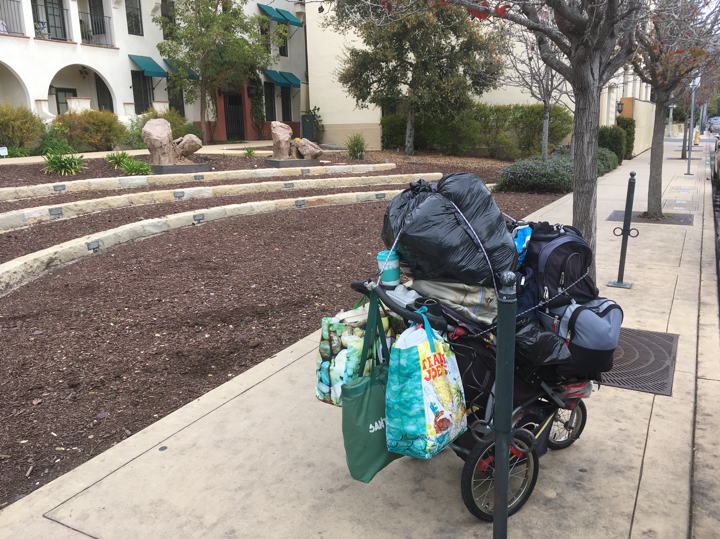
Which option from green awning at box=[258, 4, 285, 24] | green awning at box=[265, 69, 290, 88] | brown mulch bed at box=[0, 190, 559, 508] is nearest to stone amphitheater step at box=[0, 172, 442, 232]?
brown mulch bed at box=[0, 190, 559, 508]

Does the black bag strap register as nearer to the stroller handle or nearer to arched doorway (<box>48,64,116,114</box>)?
the stroller handle

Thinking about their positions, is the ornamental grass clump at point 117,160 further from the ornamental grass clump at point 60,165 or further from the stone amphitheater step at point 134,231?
the stone amphitheater step at point 134,231

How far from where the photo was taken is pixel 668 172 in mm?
19016

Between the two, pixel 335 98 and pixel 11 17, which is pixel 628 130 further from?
pixel 11 17

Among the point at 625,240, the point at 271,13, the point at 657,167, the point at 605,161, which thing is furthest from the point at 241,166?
the point at 271,13

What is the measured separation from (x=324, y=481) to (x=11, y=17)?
22.6m

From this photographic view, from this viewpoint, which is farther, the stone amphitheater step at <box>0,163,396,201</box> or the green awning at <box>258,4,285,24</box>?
the green awning at <box>258,4,285,24</box>

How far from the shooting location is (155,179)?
1194 centimetres

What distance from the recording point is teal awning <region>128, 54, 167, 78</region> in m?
22.7

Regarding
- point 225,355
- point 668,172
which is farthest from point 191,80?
point 225,355

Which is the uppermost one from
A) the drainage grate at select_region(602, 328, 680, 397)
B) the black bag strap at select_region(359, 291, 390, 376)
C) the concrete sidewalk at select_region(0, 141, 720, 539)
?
the black bag strap at select_region(359, 291, 390, 376)

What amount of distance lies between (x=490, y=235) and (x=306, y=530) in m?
1.58

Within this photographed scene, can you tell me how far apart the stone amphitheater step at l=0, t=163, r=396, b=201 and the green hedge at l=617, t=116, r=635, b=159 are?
43.7 ft

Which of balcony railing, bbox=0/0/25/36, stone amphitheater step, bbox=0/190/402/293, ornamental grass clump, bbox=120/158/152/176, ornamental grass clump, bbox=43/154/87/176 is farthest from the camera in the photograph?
balcony railing, bbox=0/0/25/36
